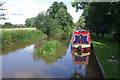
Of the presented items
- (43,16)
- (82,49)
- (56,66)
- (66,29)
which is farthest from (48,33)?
(56,66)

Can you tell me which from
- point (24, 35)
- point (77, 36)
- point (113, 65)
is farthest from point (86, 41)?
point (24, 35)

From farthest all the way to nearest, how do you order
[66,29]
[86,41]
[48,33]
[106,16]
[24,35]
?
1. [66,29]
2. [48,33]
3. [24,35]
4. [106,16]
5. [86,41]

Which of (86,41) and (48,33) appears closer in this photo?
(86,41)

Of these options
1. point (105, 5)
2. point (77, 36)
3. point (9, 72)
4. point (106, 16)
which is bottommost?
point (9, 72)

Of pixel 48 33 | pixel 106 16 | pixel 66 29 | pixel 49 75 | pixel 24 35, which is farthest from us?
→ pixel 66 29

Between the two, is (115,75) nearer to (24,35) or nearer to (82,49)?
(82,49)

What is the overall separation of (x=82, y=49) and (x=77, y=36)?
2.63m

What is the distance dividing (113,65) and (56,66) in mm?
4486

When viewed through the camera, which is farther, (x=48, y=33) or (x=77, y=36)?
(x=48, y=33)

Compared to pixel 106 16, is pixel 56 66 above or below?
below

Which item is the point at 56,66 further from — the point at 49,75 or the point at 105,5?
the point at 105,5

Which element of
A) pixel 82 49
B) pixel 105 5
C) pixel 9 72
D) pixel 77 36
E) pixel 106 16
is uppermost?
pixel 105 5

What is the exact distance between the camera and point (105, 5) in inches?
867

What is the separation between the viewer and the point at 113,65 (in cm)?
1025
